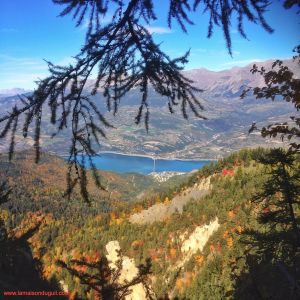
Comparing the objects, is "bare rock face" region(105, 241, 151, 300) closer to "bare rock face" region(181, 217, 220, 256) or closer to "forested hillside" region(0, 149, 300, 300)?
"forested hillside" region(0, 149, 300, 300)

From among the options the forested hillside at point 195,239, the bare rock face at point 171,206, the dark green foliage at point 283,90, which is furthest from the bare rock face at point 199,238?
the dark green foliage at point 283,90

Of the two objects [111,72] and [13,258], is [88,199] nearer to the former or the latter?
[111,72]

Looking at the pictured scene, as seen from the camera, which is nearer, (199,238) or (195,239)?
(199,238)

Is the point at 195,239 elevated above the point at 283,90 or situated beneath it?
situated beneath

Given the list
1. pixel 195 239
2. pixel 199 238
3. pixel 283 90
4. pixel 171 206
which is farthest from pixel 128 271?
pixel 283 90

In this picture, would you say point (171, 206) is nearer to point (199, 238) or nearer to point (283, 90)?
point (199, 238)

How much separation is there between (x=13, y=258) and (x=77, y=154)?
645cm

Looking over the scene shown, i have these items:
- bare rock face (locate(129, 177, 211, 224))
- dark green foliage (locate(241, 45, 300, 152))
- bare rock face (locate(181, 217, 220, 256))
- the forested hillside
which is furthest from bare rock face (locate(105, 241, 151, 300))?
dark green foliage (locate(241, 45, 300, 152))

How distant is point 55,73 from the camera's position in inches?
253

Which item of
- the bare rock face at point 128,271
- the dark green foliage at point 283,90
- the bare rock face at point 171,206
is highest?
the dark green foliage at point 283,90

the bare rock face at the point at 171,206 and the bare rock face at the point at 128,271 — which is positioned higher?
the bare rock face at the point at 171,206

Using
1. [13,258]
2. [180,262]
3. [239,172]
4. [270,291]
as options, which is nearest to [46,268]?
[180,262]

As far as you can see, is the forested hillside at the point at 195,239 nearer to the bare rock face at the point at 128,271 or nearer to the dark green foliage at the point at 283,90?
the bare rock face at the point at 128,271

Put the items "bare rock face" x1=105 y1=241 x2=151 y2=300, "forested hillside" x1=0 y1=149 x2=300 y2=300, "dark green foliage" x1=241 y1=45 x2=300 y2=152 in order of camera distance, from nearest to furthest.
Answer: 1. "dark green foliage" x1=241 y1=45 x2=300 y2=152
2. "forested hillside" x1=0 y1=149 x2=300 y2=300
3. "bare rock face" x1=105 y1=241 x2=151 y2=300
